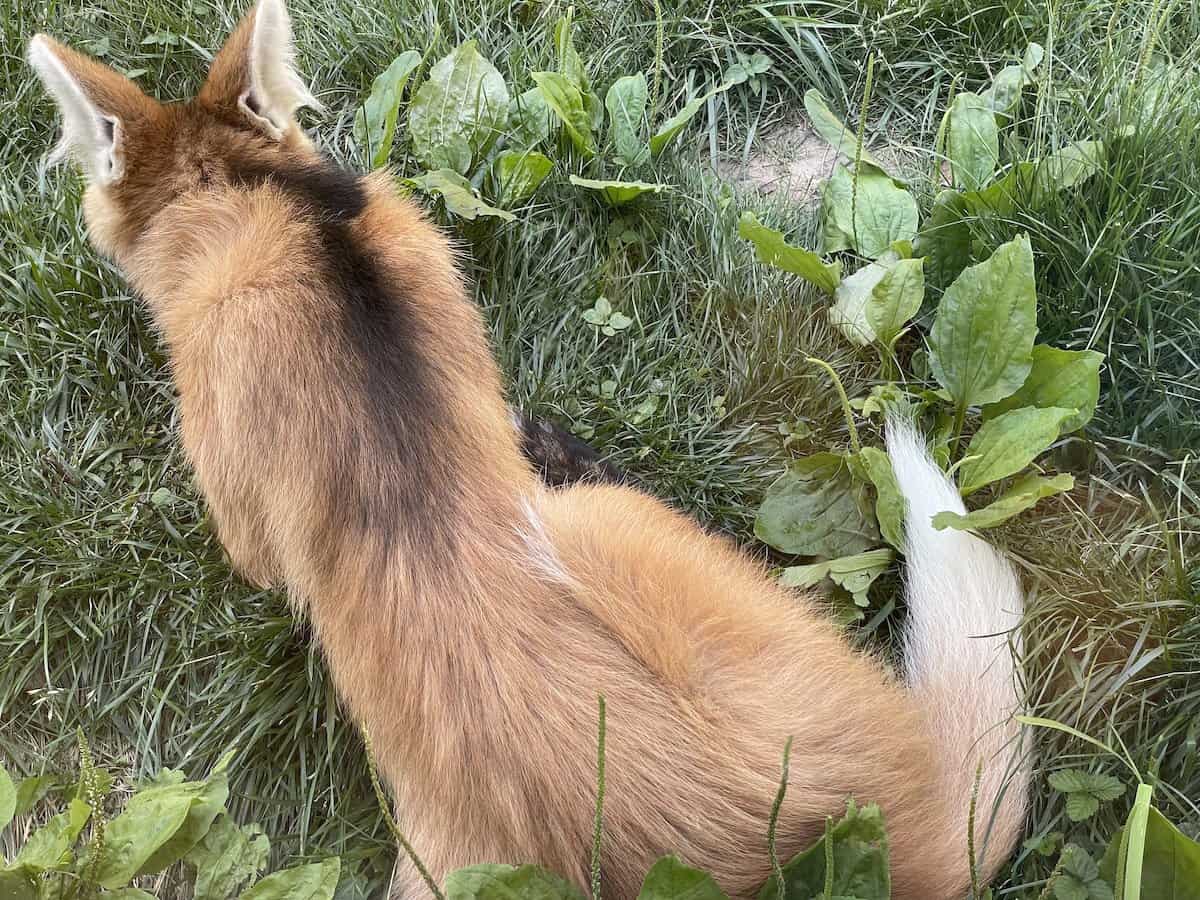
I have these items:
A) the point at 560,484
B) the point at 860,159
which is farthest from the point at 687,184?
the point at 560,484

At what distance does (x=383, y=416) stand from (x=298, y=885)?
3.27 feet

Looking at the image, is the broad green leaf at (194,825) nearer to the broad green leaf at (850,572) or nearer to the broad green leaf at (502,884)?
the broad green leaf at (502,884)

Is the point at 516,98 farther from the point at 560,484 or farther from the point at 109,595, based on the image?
the point at 109,595

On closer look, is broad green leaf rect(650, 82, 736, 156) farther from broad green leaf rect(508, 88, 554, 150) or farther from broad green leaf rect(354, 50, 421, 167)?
broad green leaf rect(354, 50, 421, 167)

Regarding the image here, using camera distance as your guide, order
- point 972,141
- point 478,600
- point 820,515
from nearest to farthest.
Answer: point 478,600 → point 820,515 → point 972,141

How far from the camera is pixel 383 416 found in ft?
6.58

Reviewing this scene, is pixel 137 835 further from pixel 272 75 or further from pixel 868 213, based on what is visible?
pixel 868 213

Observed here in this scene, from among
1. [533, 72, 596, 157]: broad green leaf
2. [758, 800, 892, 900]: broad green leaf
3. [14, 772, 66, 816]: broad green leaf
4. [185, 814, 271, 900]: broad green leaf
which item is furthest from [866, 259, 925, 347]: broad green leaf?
[14, 772, 66, 816]: broad green leaf

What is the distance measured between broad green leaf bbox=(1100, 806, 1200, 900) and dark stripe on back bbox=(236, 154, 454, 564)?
4.73ft

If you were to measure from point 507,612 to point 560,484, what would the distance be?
2.88ft

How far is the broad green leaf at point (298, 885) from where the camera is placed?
195cm

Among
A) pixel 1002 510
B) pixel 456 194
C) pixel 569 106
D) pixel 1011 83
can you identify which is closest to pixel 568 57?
pixel 569 106

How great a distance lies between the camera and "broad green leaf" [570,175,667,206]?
2.88 m

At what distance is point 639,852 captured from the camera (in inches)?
67.8
